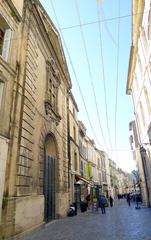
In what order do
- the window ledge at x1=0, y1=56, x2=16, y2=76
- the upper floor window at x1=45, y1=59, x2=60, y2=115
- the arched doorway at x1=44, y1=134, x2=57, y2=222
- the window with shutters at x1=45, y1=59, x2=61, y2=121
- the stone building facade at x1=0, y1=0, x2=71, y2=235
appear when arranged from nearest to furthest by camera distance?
the stone building facade at x1=0, y1=0, x2=71, y2=235
the window ledge at x1=0, y1=56, x2=16, y2=76
the arched doorway at x1=44, y1=134, x2=57, y2=222
the window with shutters at x1=45, y1=59, x2=61, y2=121
the upper floor window at x1=45, y1=59, x2=60, y2=115

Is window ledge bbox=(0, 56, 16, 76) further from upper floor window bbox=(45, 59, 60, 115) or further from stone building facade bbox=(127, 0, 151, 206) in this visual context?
stone building facade bbox=(127, 0, 151, 206)

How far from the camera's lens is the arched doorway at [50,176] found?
37.4ft

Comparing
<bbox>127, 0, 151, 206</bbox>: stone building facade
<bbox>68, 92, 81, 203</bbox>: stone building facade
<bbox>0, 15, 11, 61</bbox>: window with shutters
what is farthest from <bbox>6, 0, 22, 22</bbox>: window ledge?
<bbox>68, 92, 81, 203</bbox>: stone building facade

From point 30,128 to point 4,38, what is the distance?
4.27 m

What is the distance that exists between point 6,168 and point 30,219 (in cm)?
247

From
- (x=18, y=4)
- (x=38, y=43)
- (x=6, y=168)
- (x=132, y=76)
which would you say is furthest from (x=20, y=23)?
(x=132, y=76)

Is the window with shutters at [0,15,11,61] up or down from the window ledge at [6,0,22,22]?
down

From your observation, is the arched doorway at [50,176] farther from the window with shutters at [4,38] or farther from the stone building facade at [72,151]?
the window with shutters at [4,38]

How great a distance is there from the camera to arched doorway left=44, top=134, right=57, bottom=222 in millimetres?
11398

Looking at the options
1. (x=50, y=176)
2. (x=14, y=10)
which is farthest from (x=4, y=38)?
(x=50, y=176)

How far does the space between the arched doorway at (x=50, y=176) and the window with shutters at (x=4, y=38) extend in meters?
5.82

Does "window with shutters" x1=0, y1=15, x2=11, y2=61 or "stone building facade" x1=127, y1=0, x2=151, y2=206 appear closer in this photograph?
"window with shutters" x1=0, y1=15, x2=11, y2=61

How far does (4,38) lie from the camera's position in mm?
9148

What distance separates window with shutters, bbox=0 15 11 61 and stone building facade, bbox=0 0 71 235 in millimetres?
133
